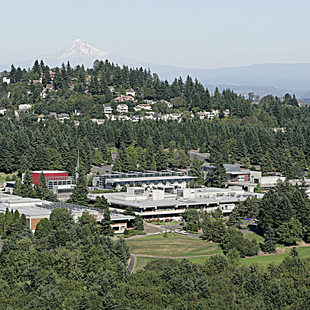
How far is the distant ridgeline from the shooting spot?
8731 centimetres

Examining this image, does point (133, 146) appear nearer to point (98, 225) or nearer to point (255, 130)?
point (255, 130)

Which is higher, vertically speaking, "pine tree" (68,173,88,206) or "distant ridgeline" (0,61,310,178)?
"distant ridgeline" (0,61,310,178)

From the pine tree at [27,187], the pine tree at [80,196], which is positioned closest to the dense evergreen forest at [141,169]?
the pine tree at [27,187]

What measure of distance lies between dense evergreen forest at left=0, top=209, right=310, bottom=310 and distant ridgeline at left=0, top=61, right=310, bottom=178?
37.1m

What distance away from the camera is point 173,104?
123062 mm

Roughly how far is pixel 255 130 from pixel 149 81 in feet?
116

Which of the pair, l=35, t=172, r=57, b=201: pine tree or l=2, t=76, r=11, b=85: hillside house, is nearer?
l=35, t=172, r=57, b=201: pine tree

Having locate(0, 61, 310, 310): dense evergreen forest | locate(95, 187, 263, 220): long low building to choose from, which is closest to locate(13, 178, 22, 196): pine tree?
locate(0, 61, 310, 310): dense evergreen forest

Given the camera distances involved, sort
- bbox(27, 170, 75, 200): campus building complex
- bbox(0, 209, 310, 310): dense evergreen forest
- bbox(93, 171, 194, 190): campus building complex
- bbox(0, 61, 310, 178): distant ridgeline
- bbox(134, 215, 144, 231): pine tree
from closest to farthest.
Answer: bbox(0, 209, 310, 310): dense evergreen forest < bbox(134, 215, 144, 231): pine tree < bbox(27, 170, 75, 200): campus building complex < bbox(93, 171, 194, 190): campus building complex < bbox(0, 61, 310, 178): distant ridgeline

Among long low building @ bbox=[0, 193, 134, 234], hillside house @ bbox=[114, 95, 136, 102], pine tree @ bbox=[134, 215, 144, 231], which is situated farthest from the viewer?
hillside house @ bbox=[114, 95, 136, 102]

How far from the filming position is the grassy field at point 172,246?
2072 inches

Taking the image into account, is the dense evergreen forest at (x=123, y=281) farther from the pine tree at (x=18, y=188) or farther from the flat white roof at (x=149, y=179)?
the flat white roof at (x=149, y=179)

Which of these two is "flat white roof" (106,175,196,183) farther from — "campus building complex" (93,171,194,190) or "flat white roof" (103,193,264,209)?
"flat white roof" (103,193,264,209)

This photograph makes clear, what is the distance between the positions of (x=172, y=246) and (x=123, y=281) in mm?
14486
